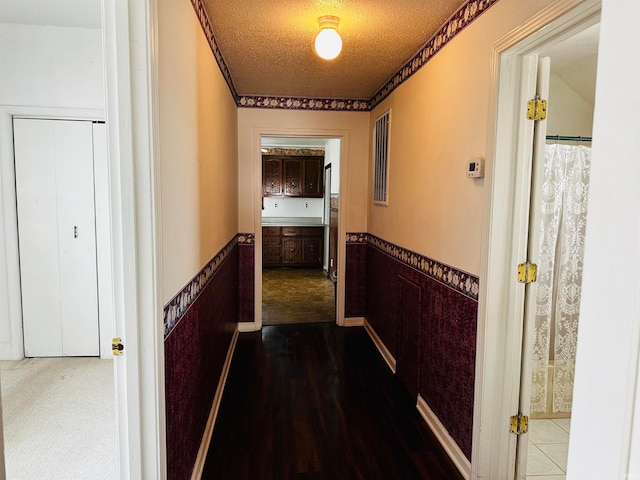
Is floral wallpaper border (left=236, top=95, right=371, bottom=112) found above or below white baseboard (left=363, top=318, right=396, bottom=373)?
above

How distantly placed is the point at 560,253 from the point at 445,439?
4.35ft

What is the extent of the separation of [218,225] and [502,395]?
1.94 meters

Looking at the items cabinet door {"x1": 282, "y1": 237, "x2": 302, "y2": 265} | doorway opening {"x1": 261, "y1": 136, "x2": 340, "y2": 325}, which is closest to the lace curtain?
doorway opening {"x1": 261, "y1": 136, "x2": 340, "y2": 325}

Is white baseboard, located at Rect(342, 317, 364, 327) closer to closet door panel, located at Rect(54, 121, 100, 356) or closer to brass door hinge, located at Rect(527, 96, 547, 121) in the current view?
closet door panel, located at Rect(54, 121, 100, 356)

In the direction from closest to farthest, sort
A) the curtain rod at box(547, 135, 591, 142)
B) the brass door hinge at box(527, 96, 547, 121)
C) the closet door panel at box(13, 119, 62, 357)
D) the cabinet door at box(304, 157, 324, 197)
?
1. the brass door hinge at box(527, 96, 547, 121)
2. the curtain rod at box(547, 135, 591, 142)
3. the closet door panel at box(13, 119, 62, 357)
4. the cabinet door at box(304, 157, 324, 197)

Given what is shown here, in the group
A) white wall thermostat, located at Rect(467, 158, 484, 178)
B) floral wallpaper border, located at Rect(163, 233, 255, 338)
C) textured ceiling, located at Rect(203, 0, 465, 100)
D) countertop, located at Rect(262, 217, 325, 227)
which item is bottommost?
floral wallpaper border, located at Rect(163, 233, 255, 338)

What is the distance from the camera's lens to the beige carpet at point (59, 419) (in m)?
1.90

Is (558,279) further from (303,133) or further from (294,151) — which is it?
(294,151)

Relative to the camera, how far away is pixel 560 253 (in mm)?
2320

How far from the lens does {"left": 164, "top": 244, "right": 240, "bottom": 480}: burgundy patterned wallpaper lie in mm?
1418

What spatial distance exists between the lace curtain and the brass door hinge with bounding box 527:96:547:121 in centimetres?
73

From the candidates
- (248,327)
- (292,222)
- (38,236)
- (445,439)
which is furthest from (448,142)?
(292,222)

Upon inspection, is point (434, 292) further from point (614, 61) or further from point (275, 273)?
point (275, 273)

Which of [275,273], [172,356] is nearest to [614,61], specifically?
[172,356]
